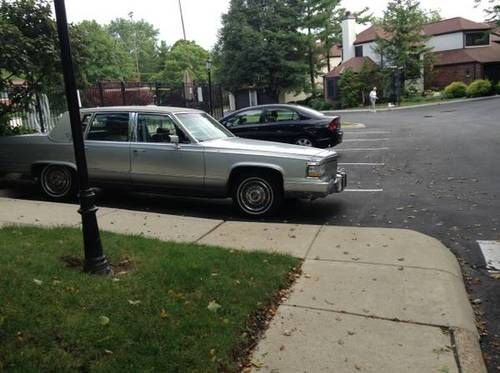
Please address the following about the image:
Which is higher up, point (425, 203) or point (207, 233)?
point (207, 233)

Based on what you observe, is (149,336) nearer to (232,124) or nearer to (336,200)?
(336,200)

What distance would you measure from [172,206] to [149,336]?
5.23 m

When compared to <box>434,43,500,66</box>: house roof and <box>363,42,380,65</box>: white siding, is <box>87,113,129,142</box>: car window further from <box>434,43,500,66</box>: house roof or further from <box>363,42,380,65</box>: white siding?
<box>434,43,500,66</box>: house roof

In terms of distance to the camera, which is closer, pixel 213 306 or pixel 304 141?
pixel 213 306

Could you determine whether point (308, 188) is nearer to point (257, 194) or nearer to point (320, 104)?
point (257, 194)

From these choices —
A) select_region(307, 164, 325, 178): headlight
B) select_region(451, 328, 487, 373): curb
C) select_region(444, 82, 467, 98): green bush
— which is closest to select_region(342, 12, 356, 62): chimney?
select_region(444, 82, 467, 98): green bush

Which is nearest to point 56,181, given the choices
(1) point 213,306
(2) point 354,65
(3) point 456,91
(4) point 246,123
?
(1) point 213,306

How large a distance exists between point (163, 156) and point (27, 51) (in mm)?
4471

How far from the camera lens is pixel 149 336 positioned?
3705 millimetres

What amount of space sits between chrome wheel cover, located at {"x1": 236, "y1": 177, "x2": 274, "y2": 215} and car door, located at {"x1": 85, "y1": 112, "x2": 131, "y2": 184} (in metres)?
1.98

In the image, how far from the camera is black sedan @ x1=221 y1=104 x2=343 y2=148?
45.1 ft

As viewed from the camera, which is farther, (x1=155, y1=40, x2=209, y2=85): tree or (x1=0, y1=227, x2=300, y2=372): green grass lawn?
(x1=155, y1=40, x2=209, y2=85): tree

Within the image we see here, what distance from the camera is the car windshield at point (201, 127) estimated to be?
327 inches

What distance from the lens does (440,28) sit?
5006 cm
